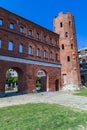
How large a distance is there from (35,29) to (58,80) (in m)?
11.6

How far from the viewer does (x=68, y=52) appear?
3050cm

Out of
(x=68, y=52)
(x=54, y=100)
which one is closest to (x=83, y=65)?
(x=68, y=52)

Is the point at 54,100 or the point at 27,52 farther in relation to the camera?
the point at 27,52

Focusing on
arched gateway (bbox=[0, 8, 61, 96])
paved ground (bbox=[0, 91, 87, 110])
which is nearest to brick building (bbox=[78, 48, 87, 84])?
arched gateway (bbox=[0, 8, 61, 96])

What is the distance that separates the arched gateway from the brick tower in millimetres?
1359

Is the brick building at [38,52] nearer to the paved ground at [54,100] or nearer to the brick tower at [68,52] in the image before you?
the brick tower at [68,52]


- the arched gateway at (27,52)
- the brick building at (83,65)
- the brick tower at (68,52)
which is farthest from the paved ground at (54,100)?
the brick building at (83,65)

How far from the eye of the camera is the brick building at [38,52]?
851 inches

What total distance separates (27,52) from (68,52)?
33.6ft

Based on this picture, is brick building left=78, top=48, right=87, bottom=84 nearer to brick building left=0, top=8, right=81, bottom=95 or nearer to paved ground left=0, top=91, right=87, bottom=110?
brick building left=0, top=8, right=81, bottom=95

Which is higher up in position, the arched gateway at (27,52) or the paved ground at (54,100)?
the arched gateway at (27,52)

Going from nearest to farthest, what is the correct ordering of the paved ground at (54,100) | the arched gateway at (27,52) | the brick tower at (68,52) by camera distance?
the paved ground at (54,100) → the arched gateway at (27,52) → the brick tower at (68,52)

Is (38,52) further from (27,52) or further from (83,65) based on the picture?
(83,65)

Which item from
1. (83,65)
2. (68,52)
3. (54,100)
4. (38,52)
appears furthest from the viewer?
(83,65)
